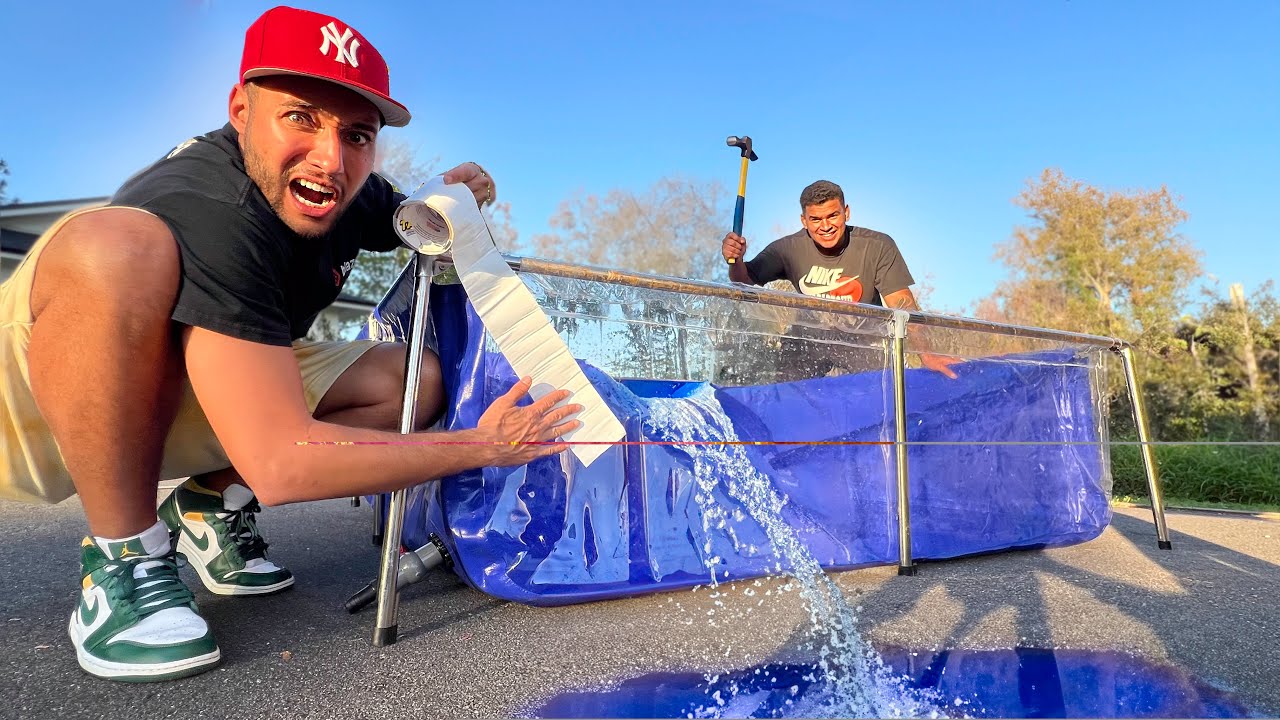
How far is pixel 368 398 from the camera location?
69.5 inches

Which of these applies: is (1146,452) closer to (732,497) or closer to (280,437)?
(732,497)

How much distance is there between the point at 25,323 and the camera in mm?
1354

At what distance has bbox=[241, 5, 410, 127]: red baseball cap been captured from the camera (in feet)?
4.29

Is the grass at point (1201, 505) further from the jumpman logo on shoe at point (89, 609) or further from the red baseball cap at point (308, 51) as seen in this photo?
the jumpman logo on shoe at point (89, 609)

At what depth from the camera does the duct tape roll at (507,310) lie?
58.9 inches

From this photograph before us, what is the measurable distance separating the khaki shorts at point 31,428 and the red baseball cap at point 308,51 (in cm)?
42

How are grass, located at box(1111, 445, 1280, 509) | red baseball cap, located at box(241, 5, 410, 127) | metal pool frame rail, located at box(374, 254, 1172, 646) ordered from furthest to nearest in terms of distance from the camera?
grass, located at box(1111, 445, 1280, 509), metal pool frame rail, located at box(374, 254, 1172, 646), red baseball cap, located at box(241, 5, 410, 127)

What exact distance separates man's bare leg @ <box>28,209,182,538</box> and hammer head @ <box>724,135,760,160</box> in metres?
2.85

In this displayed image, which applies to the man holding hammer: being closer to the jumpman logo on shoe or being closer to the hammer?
the hammer

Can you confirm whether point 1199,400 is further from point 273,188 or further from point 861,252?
point 273,188

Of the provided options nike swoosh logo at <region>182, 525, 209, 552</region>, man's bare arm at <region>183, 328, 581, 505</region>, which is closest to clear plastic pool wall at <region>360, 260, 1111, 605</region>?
man's bare arm at <region>183, 328, 581, 505</region>

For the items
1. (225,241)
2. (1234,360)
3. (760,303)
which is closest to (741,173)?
(760,303)

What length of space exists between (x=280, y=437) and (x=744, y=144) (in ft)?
9.84

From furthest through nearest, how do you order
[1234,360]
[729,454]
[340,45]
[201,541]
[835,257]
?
[1234,360], [835,257], [729,454], [201,541], [340,45]
